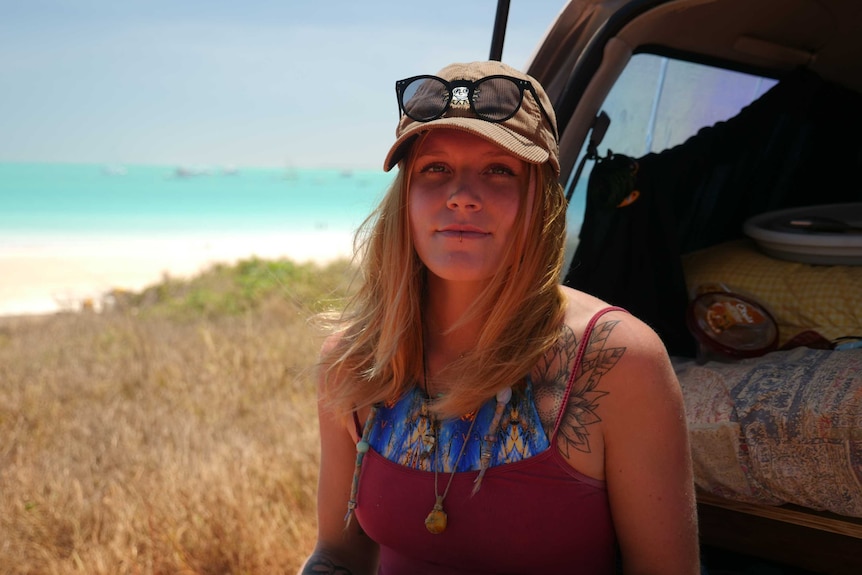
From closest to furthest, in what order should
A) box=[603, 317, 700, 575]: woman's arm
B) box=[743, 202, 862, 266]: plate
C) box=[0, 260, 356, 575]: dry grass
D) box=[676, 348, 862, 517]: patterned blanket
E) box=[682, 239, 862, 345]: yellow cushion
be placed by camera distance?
box=[603, 317, 700, 575]: woman's arm < box=[676, 348, 862, 517]: patterned blanket < box=[682, 239, 862, 345]: yellow cushion < box=[743, 202, 862, 266]: plate < box=[0, 260, 356, 575]: dry grass

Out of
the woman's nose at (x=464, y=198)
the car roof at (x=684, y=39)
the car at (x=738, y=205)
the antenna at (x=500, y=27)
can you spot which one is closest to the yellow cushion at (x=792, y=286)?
the car at (x=738, y=205)

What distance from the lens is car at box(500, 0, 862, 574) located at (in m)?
2.02

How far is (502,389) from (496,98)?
22.9 inches

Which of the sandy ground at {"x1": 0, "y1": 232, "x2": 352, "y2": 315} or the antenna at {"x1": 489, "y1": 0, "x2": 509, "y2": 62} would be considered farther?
the sandy ground at {"x1": 0, "y1": 232, "x2": 352, "y2": 315}

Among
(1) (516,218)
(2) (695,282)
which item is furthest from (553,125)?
(2) (695,282)

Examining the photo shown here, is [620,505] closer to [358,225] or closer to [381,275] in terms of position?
[381,275]

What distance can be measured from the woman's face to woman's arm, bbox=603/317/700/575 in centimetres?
32

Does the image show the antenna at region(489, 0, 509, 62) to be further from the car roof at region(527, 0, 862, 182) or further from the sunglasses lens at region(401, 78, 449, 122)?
the sunglasses lens at region(401, 78, 449, 122)

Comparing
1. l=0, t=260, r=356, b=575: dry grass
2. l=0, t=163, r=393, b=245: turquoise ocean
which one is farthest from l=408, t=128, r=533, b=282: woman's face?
l=0, t=163, r=393, b=245: turquoise ocean

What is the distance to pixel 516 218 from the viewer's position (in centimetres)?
155

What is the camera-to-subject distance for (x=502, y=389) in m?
1.57

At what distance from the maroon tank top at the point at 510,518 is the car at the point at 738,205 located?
721 mm

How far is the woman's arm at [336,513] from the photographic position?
1.81 m

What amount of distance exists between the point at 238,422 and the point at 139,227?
3389cm
